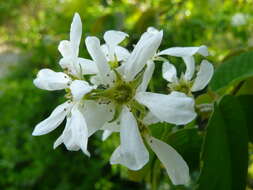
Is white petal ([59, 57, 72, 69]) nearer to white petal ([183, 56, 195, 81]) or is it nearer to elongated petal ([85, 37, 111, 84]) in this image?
elongated petal ([85, 37, 111, 84])

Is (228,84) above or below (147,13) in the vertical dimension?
below

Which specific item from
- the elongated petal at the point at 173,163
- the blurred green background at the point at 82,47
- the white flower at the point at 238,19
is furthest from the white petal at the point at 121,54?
the white flower at the point at 238,19

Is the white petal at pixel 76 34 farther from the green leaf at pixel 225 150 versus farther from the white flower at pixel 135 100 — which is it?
the green leaf at pixel 225 150

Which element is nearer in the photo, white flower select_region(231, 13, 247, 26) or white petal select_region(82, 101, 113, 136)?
white petal select_region(82, 101, 113, 136)

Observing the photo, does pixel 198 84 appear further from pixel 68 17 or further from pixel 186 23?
pixel 68 17

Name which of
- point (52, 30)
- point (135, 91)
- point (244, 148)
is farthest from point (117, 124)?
point (52, 30)

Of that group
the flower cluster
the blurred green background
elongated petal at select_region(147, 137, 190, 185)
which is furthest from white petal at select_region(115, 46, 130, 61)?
the blurred green background
